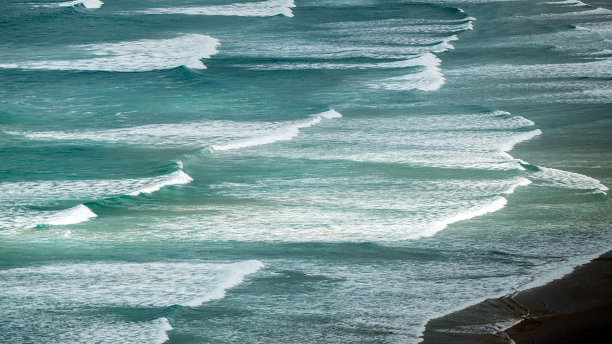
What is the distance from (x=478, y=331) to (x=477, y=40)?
2027cm

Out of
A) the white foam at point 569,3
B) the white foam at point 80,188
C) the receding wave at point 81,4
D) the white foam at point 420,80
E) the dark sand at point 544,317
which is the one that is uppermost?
the receding wave at point 81,4

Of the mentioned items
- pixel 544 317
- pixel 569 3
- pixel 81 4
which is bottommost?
pixel 544 317

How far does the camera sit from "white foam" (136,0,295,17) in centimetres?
3397

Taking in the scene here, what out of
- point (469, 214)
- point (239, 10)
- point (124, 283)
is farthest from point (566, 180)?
point (239, 10)

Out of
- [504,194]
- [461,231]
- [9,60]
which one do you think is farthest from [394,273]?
[9,60]

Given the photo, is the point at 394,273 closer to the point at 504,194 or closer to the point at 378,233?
the point at 378,233

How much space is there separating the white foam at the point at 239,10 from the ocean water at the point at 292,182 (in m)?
6.89

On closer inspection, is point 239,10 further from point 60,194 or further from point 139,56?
point 60,194

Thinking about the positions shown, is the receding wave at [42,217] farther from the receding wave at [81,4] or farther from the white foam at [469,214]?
the receding wave at [81,4]

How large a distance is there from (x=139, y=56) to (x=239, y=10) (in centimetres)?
1073

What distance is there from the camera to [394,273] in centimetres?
879

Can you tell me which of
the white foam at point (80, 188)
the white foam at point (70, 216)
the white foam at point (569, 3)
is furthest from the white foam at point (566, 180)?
the white foam at point (569, 3)

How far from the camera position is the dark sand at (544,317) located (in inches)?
281

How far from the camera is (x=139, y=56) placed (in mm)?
25062
